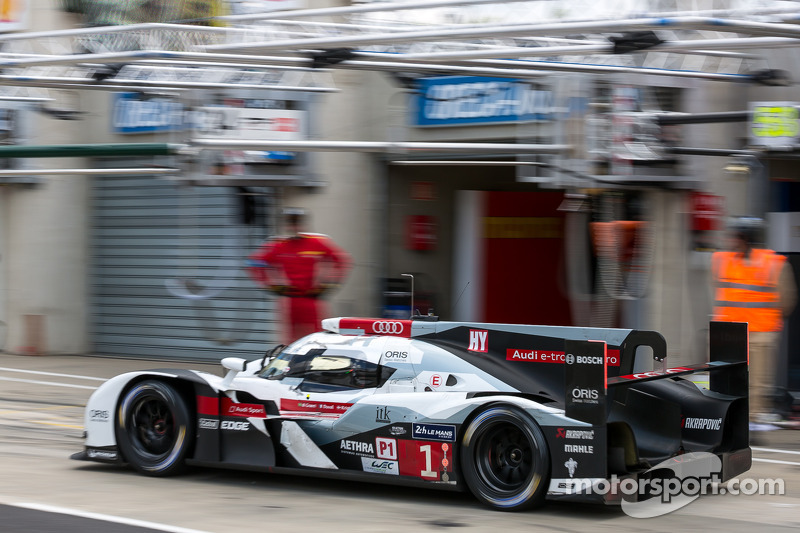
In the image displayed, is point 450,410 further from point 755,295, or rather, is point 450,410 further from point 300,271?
point 300,271

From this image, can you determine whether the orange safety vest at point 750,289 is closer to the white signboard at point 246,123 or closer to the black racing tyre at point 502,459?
the black racing tyre at point 502,459

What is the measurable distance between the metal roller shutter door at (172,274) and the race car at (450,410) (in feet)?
22.4

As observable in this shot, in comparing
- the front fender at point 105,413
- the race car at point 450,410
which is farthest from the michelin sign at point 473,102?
the front fender at point 105,413

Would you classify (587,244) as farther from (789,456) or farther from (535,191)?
(789,456)

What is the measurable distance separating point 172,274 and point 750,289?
918 centimetres

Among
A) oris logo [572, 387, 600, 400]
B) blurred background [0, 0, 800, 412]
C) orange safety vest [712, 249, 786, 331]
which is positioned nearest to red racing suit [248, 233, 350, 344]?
blurred background [0, 0, 800, 412]

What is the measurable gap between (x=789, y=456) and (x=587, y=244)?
5469 mm

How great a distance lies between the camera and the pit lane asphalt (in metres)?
6.13

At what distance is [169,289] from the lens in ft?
52.2

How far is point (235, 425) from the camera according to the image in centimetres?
741

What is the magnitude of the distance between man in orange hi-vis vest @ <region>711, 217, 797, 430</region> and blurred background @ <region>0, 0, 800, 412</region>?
115cm

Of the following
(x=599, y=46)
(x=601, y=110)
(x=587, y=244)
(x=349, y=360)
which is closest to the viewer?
(x=349, y=360)

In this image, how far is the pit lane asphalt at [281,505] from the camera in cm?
613

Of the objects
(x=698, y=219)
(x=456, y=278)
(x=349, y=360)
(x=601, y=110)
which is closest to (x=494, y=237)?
(x=456, y=278)
